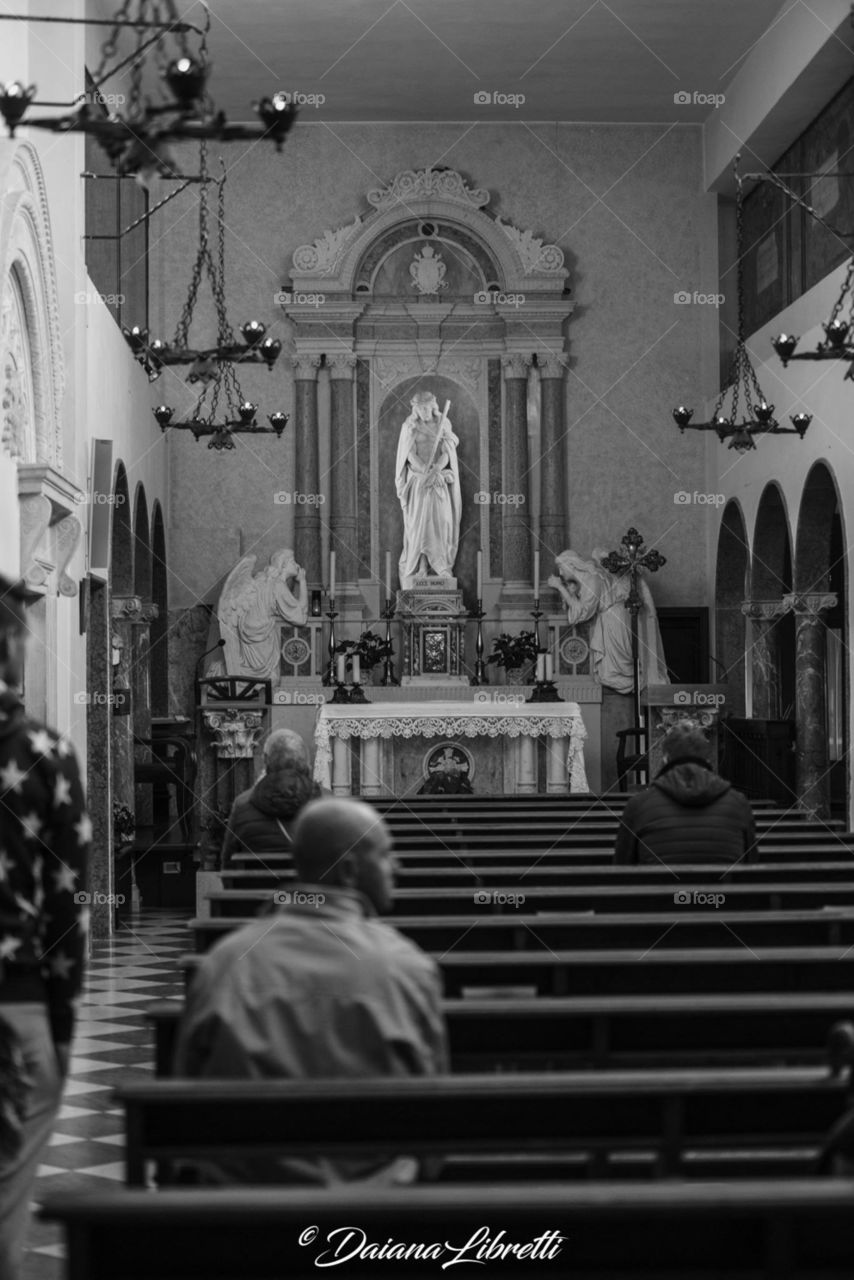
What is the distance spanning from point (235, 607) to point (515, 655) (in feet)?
10.8

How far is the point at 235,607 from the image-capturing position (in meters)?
19.2

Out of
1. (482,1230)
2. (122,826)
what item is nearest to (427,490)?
(122,826)

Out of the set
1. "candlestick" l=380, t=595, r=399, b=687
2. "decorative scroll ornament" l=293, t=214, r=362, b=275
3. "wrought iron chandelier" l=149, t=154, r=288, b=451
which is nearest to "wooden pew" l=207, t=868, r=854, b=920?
"wrought iron chandelier" l=149, t=154, r=288, b=451

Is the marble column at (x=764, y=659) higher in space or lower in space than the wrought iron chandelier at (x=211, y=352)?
lower

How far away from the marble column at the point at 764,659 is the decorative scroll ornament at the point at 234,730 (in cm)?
574

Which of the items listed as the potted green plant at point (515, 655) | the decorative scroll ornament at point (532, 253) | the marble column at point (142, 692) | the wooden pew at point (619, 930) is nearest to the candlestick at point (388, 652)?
the potted green plant at point (515, 655)

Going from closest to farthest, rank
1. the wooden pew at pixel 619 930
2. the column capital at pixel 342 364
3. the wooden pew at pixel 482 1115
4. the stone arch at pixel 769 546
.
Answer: the wooden pew at pixel 482 1115
the wooden pew at pixel 619 930
the stone arch at pixel 769 546
the column capital at pixel 342 364

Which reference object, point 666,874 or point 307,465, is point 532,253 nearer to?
point 307,465

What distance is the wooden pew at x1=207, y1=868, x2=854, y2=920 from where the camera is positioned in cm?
667

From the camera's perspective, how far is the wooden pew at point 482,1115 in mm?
3080

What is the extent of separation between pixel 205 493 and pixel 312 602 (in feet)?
6.10

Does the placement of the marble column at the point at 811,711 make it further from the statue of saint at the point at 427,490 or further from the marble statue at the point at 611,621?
the statue of saint at the point at 427,490

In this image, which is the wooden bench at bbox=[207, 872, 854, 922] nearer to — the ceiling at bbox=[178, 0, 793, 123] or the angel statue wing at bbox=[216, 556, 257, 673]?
the angel statue wing at bbox=[216, 556, 257, 673]

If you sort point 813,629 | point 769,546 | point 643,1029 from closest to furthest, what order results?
point 643,1029, point 813,629, point 769,546
